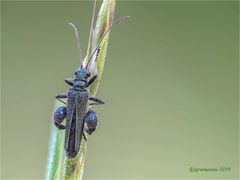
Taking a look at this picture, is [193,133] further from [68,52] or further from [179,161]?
[68,52]

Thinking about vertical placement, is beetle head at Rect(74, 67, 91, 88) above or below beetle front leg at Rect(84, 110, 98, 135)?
above

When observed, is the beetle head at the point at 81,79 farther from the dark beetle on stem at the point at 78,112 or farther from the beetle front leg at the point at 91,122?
the beetle front leg at the point at 91,122

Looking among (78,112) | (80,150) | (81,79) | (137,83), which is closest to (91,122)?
(78,112)

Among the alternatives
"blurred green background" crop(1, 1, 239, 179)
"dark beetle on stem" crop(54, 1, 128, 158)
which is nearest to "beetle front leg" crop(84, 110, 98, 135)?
"dark beetle on stem" crop(54, 1, 128, 158)

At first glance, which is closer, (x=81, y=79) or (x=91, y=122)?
(x=91, y=122)

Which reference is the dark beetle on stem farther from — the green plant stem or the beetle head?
the green plant stem

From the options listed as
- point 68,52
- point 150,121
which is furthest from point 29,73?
point 150,121

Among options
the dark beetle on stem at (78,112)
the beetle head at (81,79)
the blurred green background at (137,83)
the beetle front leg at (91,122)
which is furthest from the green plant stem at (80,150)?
the blurred green background at (137,83)

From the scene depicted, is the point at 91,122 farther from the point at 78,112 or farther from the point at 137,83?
the point at 137,83
